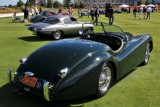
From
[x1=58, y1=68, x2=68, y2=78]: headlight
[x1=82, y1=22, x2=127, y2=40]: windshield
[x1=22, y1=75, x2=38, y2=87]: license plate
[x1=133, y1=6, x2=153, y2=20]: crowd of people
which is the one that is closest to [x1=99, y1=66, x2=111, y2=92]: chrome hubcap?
[x1=58, y1=68, x2=68, y2=78]: headlight

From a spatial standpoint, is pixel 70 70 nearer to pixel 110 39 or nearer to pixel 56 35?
pixel 110 39

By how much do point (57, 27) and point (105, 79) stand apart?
9.51 metres

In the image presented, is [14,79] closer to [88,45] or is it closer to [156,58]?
[88,45]

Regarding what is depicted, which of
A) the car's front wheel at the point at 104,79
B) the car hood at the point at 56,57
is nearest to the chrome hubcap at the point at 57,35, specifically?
the car hood at the point at 56,57

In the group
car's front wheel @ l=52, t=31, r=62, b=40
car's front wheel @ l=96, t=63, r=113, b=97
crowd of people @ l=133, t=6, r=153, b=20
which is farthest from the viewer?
crowd of people @ l=133, t=6, r=153, b=20

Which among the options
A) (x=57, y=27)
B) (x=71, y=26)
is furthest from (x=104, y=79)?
(x=71, y=26)

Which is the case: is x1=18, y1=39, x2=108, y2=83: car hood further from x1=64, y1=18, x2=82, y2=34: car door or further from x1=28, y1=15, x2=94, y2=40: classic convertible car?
x1=64, y1=18, x2=82, y2=34: car door

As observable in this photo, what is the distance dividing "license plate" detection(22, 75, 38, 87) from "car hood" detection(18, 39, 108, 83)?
11 cm

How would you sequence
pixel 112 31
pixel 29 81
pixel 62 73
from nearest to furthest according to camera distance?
pixel 62 73
pixel 29 81
pixel 112 31

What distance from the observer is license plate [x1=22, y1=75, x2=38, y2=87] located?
486 cm

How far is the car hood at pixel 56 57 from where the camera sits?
4953 mm

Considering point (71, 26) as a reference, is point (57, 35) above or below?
below

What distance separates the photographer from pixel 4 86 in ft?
20.2

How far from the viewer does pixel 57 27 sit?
1475cm
